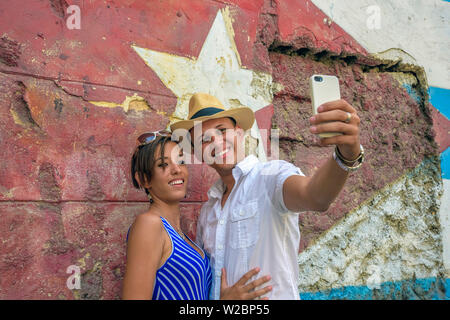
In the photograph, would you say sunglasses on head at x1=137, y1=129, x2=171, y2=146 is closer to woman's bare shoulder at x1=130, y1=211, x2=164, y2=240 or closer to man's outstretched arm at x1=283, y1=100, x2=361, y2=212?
woman's bare shoulder at x1=130, y1=211, x2=164, y2=240

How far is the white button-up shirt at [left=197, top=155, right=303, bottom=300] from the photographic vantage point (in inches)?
69.9

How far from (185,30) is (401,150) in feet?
7.38

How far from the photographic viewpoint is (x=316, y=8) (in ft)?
10.6

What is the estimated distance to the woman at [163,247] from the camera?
169 centimetres

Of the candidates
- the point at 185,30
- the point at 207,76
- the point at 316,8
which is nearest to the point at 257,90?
the point at 207,76

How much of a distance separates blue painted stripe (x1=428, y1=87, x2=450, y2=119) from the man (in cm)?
244

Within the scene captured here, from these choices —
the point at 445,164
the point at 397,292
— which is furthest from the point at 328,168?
the point at 445,164

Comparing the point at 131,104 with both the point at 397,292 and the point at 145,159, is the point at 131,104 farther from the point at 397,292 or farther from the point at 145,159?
the point at 397,292

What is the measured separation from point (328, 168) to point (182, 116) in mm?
1386

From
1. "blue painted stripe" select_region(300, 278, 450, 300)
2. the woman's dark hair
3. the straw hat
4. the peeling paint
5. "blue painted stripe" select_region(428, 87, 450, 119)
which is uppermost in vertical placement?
"blue painted stripe" select_region(428, 87, 450, 119)

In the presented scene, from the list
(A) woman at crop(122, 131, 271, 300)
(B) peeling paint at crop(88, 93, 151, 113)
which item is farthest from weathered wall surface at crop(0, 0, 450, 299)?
(A) woman at crop(122, 131, 271, 300)

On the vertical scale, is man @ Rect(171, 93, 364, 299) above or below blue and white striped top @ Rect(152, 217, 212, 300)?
above

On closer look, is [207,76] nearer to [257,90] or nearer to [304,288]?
[257,90]

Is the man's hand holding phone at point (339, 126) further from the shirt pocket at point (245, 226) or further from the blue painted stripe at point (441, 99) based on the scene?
the blue painted stripe at point (441, 99)
